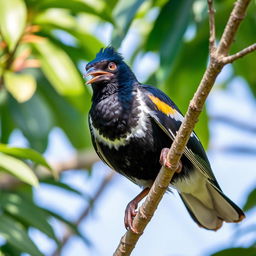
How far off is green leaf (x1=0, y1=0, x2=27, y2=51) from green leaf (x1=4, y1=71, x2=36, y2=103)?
215 millimetres

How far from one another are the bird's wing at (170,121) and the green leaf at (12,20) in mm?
920

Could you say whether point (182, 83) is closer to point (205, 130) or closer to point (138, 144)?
point (205, 130)

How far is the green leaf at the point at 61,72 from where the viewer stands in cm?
510

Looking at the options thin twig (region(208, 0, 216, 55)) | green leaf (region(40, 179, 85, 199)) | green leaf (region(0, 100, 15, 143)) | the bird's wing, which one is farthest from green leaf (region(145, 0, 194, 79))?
green leaf (region(0, 100, 15, 143))

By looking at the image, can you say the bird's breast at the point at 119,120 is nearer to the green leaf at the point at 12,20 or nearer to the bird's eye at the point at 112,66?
the bird's eye at the point at 112,66

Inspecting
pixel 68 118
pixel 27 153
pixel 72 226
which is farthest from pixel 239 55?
pixel 68 118

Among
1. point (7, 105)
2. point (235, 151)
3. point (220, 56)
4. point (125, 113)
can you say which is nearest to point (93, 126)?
point (125, 113)

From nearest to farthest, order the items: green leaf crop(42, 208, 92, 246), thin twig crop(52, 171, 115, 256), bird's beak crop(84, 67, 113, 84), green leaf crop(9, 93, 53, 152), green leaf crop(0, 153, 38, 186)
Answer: green leaf crop(0, 153, 38, 186)
bird's beak crop(84, 67, 113, 84)
green leaf crop(42, 208, 92, 246)
green leaf crop(9, 93, 53, 152)
thin twig crop(52, 171, 115, 256)

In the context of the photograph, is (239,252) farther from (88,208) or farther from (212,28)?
(88,208)

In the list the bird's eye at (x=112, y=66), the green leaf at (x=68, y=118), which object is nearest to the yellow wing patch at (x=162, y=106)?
the bird's eye at (x=112, y=66)

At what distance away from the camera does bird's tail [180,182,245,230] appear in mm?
4613

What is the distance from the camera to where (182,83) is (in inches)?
205

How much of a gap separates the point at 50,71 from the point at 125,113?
3.33ft

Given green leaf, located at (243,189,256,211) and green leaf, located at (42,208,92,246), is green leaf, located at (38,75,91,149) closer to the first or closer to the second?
green leaf, located at (42,208,92,246)
